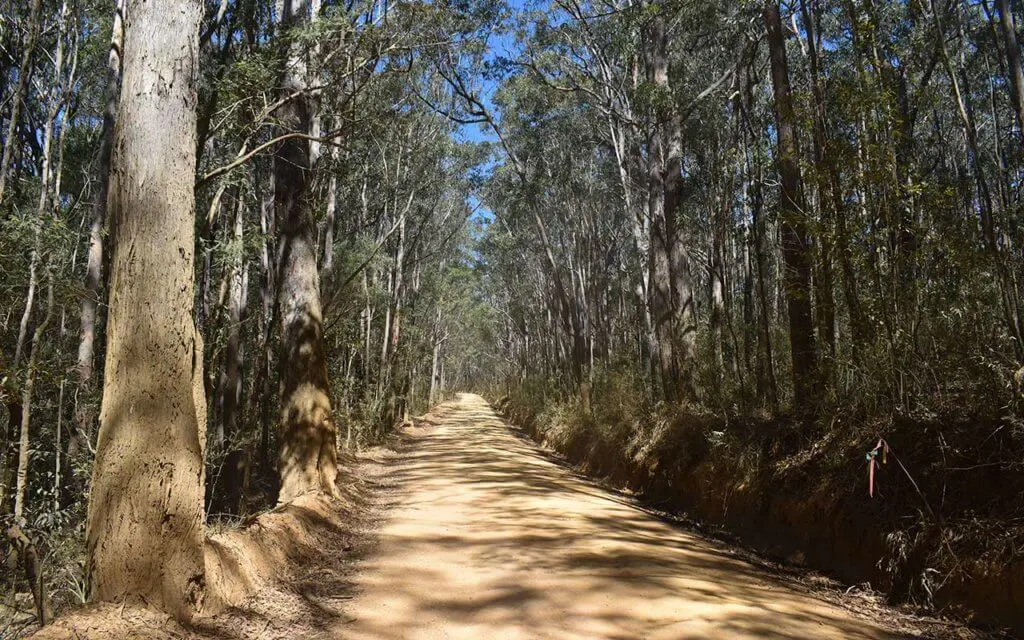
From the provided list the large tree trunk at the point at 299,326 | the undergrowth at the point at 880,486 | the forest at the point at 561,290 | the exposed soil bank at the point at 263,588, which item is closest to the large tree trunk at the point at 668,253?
the forest at the point at 561,290

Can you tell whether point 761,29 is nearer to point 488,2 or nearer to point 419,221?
point 488,2

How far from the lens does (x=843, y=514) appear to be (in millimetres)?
5086

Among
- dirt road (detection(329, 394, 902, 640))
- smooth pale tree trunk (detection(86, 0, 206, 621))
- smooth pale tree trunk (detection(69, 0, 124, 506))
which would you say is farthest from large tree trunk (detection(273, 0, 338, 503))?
smooth pale tree trunk (detection(86, 0, 206, 621))

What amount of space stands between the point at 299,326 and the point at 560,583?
4.64 m

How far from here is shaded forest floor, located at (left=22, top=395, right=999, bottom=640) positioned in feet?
11.5

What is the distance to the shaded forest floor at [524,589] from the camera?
11.5 feet

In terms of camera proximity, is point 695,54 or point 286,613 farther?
point 695,54

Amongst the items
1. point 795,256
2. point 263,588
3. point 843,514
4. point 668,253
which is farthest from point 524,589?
point 668,253

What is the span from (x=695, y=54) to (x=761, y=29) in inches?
244

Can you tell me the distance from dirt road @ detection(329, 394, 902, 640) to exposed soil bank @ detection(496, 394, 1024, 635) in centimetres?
55

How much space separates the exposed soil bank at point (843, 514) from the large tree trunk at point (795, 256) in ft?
1.93

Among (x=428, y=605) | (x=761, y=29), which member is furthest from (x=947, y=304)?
(x=761, y=29)

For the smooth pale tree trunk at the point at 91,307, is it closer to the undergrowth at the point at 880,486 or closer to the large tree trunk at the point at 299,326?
the large tree trunk at the point at 299,326

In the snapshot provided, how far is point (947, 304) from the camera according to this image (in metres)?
5.41
